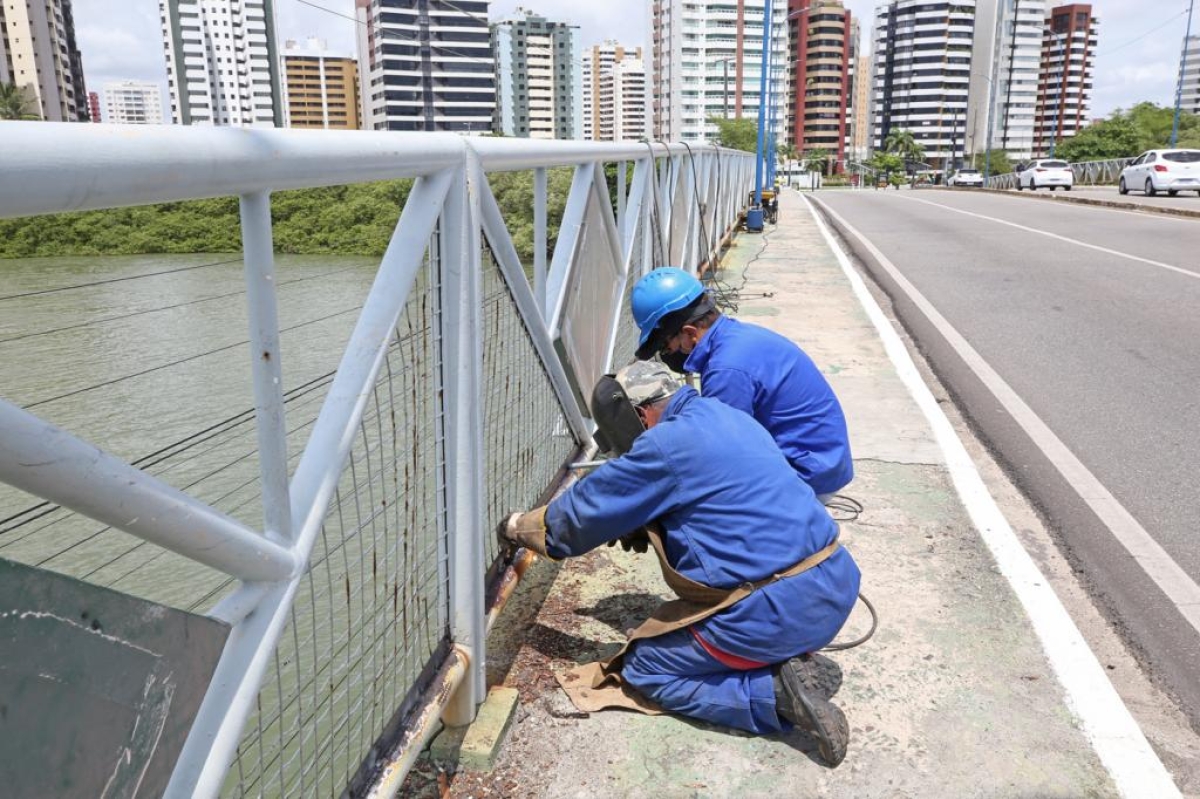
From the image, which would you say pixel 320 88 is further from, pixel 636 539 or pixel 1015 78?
pixel 1015 78

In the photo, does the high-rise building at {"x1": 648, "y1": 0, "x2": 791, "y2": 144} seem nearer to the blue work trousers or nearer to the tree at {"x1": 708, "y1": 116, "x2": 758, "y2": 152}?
the tree at {"x1": 708, "y1": 116, "x2": 758, "y2": 152}

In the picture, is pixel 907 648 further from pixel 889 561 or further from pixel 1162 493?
pixel 1162 493

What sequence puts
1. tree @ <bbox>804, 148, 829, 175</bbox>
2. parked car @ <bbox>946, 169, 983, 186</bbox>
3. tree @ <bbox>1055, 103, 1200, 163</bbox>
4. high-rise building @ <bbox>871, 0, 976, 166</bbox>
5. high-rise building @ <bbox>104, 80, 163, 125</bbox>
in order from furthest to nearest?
1. high-rise building @ <bbox>104, 80, 163, 125</bbox>
2. high-rise building @ <bbox>871, 0, 976, 166</bbox>
3. tree @ <bbox>804, 148, 829, 175</bbox>
4. tree @ <bbox>1055, 103, 1200, 163</bbox>
5. parked car @ <bbox>946, 169, 983, 186</bbox>

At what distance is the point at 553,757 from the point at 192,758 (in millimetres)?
1329

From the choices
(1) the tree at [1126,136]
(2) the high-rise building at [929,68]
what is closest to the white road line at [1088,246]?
(1) the tree at [1126,136]

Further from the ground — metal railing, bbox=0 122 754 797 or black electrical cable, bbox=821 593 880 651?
metal railing, bbox=0 122 754 797

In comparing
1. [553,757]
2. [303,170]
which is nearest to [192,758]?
[303,170]

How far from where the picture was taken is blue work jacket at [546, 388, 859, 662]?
2715 millimetres

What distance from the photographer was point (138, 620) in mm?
1346

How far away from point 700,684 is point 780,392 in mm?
1204

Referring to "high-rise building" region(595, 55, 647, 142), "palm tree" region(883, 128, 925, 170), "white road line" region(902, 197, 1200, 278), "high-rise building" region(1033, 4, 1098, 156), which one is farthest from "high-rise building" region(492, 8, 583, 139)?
"white road line" region(902, 197, 1200, 278)

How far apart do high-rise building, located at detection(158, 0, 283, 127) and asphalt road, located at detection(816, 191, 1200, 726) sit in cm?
346

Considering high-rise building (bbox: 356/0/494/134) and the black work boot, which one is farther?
high-rise building (bbox: 356/0/494/134)

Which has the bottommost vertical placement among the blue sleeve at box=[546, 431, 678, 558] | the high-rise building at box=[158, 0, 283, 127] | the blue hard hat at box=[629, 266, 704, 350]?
the blue sleeve at box=[546, 431, 678, 558]
